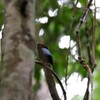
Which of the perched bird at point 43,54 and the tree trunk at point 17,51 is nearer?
the tree trunk at point 17,51

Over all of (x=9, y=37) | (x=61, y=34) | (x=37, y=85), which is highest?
(x=61, y=34)

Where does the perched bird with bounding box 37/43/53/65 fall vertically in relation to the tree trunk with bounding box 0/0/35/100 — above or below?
above

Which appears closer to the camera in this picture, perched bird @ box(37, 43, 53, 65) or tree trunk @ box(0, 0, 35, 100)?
tree trunk @ box(0, 0, 35, 100)

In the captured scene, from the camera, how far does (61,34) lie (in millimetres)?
2037

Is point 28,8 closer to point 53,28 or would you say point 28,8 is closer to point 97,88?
point 53,28

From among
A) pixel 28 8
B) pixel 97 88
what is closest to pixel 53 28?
pixel 28 8

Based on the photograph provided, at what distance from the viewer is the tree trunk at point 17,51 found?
2.10 ft

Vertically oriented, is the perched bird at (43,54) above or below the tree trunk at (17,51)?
above

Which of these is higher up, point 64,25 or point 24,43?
point 64,25

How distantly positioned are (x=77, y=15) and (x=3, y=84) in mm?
1403

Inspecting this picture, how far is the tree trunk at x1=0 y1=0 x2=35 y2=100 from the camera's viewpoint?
25.2 inches

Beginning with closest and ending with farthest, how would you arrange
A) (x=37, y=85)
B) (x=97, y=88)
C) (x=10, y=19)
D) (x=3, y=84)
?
(x=3, y=84) → (x=10, y=19) → (x=37, y=85) → (x=97, y=88)

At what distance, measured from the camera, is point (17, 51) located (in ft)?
2.30

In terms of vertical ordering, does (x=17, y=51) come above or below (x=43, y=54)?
below
